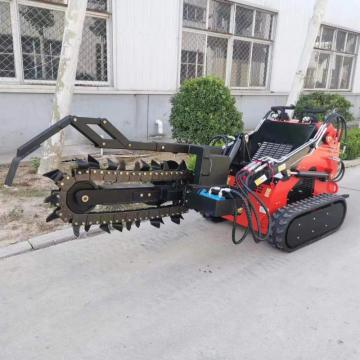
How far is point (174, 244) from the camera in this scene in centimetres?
403

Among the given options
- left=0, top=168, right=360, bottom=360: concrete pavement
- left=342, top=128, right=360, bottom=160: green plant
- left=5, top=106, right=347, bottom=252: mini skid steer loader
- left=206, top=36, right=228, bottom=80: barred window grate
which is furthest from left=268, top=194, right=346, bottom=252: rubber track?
left=206, top=36, right=228, bottom=80: barred window grate

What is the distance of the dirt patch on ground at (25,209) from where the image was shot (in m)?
4.05

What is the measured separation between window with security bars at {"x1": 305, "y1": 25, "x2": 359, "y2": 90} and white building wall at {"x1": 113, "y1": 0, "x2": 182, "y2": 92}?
668cm

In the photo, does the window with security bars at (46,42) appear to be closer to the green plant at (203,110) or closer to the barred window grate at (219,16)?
the green plant at (203,110)

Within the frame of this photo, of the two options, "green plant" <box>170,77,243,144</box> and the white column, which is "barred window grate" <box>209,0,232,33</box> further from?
"green plant" <box>170,77,243,144</box>

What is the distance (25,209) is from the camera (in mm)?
4629

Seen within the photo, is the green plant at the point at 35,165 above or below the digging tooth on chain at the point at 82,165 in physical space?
below

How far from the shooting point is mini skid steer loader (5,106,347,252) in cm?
285

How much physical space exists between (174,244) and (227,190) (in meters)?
0.94

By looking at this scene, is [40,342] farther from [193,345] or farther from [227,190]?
[227,190]

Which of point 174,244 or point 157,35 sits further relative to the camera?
point 157,35

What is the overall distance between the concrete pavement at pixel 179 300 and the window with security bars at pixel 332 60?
11537mm

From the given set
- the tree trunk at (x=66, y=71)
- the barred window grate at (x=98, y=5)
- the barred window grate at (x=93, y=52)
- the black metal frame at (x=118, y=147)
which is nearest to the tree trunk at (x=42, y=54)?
the barred window grate at (x=93, y=52)

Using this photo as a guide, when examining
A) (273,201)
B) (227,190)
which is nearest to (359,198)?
(273,201)
